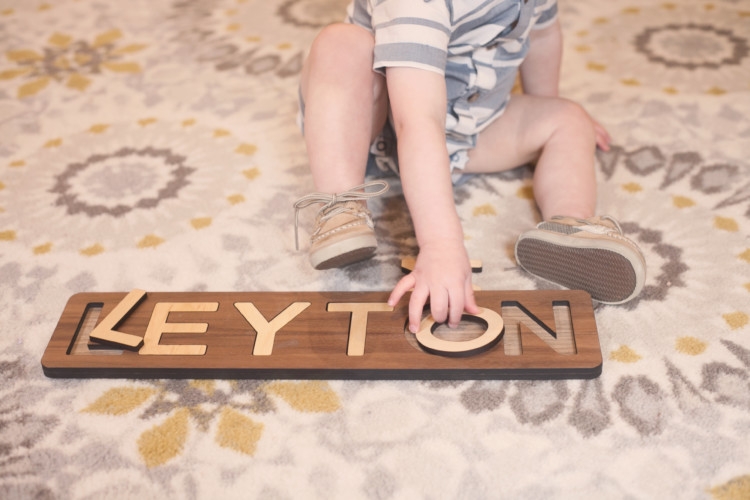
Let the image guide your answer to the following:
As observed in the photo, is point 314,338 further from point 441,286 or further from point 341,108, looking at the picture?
point 341,108

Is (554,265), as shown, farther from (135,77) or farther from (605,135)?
(135,77)

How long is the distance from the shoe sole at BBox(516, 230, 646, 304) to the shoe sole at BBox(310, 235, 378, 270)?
0.18 metres

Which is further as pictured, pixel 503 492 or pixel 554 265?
pixel 554 265

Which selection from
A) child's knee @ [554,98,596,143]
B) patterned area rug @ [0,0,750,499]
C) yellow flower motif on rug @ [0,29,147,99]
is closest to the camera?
patterned area rug @ [0,0,750,499]

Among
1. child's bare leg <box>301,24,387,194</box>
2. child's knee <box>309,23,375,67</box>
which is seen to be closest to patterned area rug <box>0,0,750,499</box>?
child's bare leg <box>301,24,387,194</box>

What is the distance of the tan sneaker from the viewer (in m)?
0.78

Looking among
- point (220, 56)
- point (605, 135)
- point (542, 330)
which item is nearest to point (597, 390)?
point (542, 330)

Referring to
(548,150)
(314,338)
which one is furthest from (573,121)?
(314,338)

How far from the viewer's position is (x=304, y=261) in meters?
0.87

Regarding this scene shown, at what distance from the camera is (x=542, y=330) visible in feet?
2.44

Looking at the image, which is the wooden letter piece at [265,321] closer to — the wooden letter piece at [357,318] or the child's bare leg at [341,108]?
the wooden letter piece at [357,318]

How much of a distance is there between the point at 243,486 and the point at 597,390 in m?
0.34

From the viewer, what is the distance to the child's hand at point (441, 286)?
0.70 metres

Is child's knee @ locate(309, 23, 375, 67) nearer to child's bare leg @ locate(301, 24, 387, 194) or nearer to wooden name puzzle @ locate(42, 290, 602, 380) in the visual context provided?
child's bare leg @ locate(301, 24, 387, 194)
